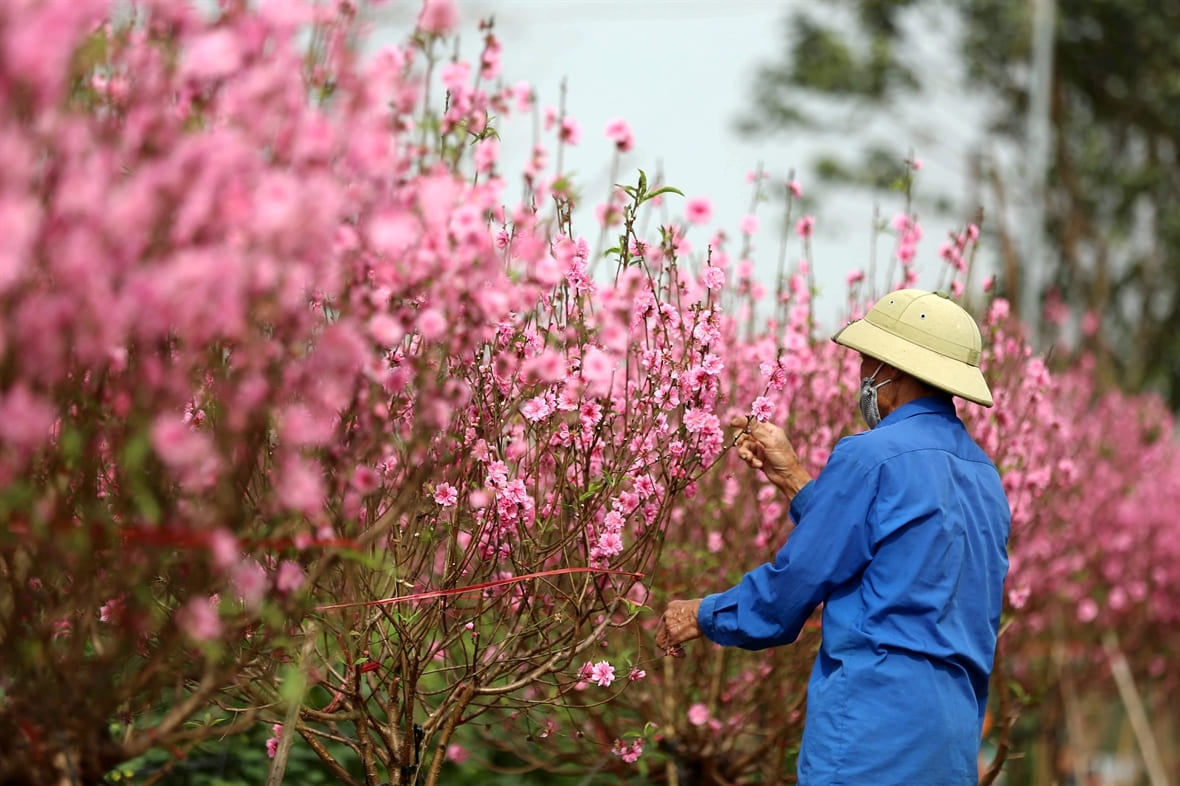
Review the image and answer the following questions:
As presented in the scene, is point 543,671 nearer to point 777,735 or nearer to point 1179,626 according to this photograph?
point 777,735

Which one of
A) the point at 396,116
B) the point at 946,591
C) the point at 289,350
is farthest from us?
the point at 946,591

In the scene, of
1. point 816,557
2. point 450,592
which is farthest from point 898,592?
point 450,592

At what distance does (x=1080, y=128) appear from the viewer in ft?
57.6

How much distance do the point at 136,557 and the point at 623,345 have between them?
125cm

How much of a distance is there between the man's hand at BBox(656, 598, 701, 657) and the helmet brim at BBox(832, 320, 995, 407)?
2.53ft

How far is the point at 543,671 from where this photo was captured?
3.28 m

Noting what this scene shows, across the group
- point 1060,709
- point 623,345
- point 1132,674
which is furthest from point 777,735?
point 1132,674

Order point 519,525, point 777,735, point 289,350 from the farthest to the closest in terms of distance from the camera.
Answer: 1. point 777,735
2. point 519,525
3. point 289,350

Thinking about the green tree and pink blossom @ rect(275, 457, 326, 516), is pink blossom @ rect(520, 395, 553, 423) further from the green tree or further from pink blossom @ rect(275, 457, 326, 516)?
the green tree

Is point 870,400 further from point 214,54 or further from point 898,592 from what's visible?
point 214,54

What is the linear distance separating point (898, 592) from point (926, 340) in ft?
2.22

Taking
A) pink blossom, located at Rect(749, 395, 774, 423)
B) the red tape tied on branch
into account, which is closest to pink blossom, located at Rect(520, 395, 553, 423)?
the red tape tied on branch

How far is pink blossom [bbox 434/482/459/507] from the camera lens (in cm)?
293

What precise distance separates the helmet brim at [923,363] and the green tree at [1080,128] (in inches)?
537
